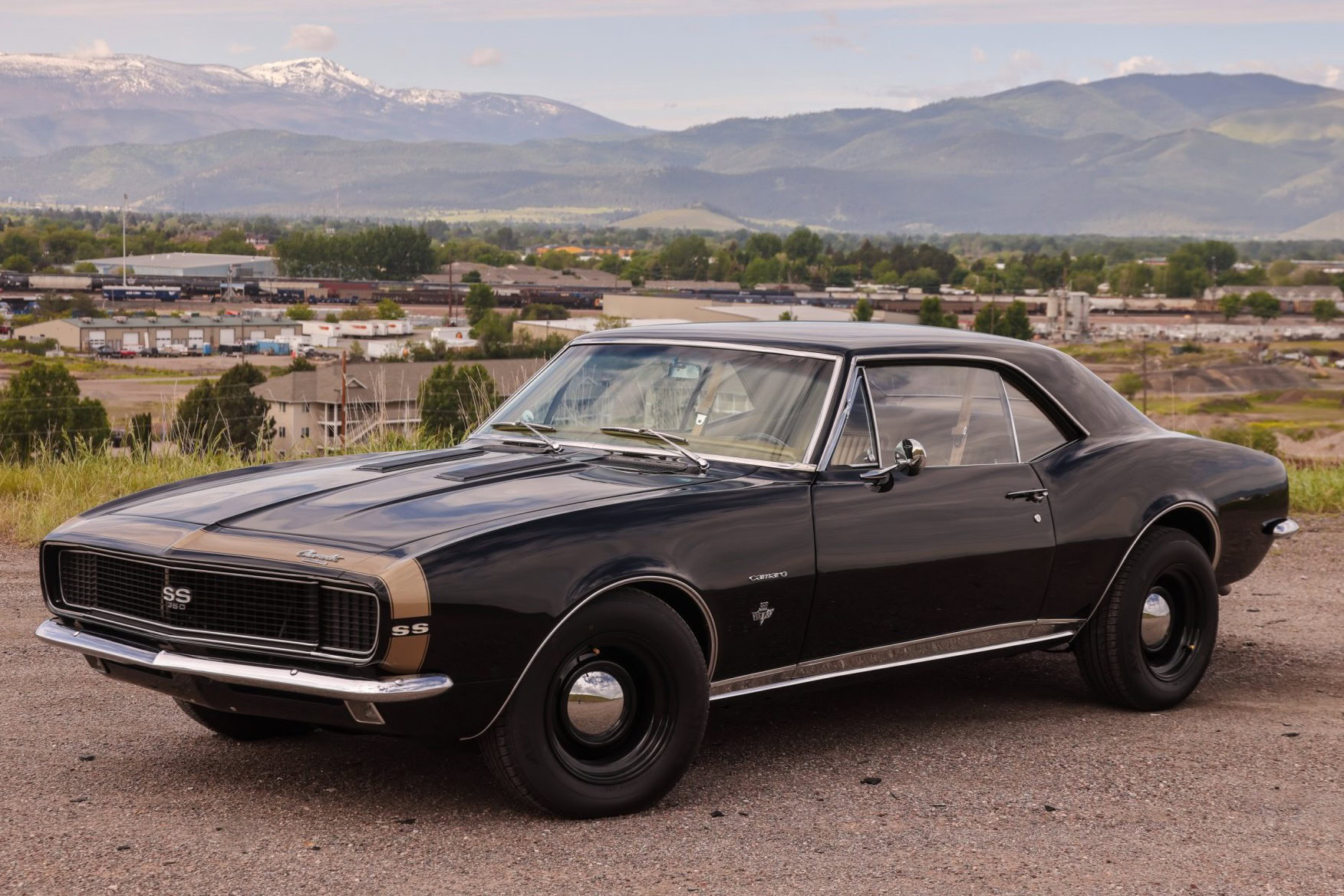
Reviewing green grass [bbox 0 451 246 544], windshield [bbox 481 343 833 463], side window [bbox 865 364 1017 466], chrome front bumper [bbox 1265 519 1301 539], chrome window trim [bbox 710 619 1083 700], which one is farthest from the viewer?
green grass [bbox 0 451 246 544]

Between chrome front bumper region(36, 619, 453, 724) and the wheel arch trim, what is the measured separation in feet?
0.63

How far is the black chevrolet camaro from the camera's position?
434 centimetres

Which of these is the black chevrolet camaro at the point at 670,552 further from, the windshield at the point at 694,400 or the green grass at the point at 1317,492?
the green grass at the point at 1317,492

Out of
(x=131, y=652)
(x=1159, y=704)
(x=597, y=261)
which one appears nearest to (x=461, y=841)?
(x=131, y=652)

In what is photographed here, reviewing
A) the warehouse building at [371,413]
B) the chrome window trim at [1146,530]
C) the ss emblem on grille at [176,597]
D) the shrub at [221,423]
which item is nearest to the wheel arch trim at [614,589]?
the ss emblem on grille at [176,597]

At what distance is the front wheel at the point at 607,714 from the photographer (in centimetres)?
439

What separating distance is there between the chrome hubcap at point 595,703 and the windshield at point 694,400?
1.16 meters

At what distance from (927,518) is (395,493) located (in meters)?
1.89

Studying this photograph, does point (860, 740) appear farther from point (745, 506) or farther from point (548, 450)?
point (548, 450)

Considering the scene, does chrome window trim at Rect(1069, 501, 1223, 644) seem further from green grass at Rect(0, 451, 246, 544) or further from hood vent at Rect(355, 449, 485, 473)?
green grass at Rect(0, 451, 246, 544)

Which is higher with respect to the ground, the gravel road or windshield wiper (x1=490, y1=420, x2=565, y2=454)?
windshield wiper (x1=490, y1=420, x2=565, y2=454)

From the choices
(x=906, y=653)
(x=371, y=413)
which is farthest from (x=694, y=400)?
(x=371, y=413)

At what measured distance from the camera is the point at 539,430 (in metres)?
5.88

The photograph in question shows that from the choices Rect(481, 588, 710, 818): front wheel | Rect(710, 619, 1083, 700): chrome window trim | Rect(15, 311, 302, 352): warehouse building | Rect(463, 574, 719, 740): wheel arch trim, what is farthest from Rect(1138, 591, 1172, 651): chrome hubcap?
Rect(15, 311, 302, 352): warehouse building
